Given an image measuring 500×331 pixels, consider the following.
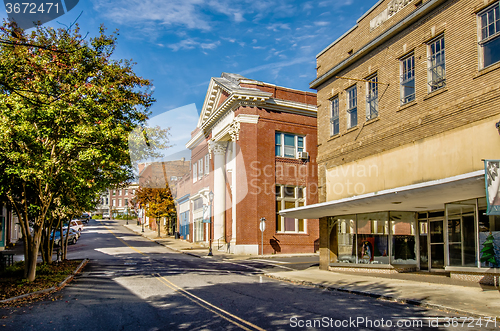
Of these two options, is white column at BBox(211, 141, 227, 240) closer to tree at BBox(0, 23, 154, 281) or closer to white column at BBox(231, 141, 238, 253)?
white column at BBox(231, 141, 238, 253)

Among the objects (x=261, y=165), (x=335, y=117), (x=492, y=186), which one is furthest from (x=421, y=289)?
(x=261, y=165)

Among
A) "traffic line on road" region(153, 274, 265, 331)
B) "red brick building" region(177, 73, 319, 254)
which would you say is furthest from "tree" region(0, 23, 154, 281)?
"red brick building" region(177, 73, 319, 254)

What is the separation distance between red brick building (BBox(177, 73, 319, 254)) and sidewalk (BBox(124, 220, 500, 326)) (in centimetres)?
1419

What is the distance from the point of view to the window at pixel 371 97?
57.3 feet

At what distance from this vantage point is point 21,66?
49.3ft

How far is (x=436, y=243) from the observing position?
52.3 feet

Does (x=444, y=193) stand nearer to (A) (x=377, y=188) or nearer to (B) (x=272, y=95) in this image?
(A) (x=377, y=188)

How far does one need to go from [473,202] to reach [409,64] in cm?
590

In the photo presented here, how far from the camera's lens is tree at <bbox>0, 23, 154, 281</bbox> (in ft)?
42.5

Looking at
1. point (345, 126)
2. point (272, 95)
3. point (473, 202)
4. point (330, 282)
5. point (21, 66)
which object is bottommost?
point (330, 282)

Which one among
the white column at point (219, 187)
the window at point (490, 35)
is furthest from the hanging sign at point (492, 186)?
the white column at point (219, 187)

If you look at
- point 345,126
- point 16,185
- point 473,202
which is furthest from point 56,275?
point 473,202

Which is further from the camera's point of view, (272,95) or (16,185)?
(272,95)

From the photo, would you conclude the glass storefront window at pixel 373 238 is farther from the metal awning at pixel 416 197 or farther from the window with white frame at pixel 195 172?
the window with white frame at pixel 195 172
